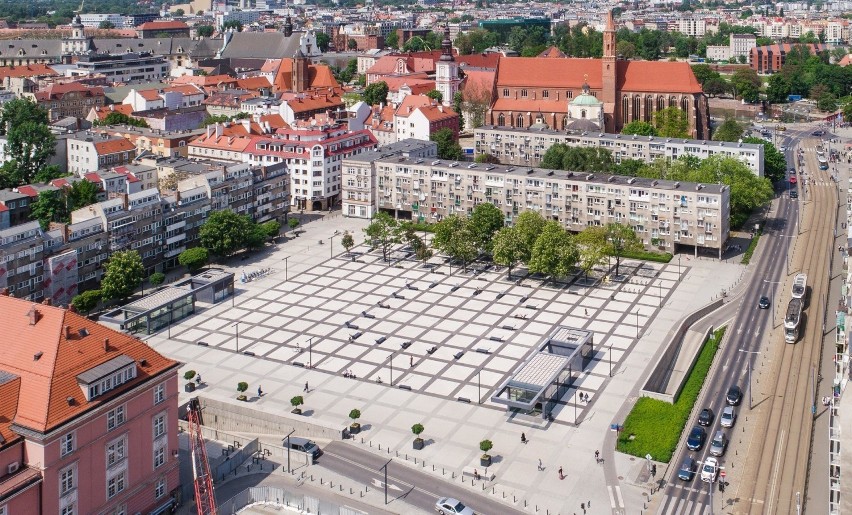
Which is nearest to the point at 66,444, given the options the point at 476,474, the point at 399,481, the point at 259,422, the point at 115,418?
the point at 115,418

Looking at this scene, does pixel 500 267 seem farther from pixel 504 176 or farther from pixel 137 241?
pixel 137 241

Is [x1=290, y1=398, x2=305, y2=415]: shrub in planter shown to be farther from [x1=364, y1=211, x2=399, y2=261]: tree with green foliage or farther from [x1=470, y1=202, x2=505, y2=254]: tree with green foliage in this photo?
[x1=470, y1=202, x2=505, y2=254]: tree with green foliage

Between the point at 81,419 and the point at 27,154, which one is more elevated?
the point at 27,154

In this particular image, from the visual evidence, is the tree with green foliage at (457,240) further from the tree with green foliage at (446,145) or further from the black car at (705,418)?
the tree with green foliage at (446,145)

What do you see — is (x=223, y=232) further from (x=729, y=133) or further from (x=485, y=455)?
(x=729, y=133)

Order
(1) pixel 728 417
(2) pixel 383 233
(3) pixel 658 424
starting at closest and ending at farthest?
(3) pixel 658 424 → (1) pixel 728 417 → (2) pixel 383 233

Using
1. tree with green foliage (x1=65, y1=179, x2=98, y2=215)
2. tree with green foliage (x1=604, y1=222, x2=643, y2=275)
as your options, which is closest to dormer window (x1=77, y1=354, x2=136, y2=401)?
tree with green foliage (x1=604, y1=222, x2=643, y2=275)

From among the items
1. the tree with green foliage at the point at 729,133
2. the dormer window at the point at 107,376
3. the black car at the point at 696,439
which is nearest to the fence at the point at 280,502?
the dormer window at the point at 107,376
